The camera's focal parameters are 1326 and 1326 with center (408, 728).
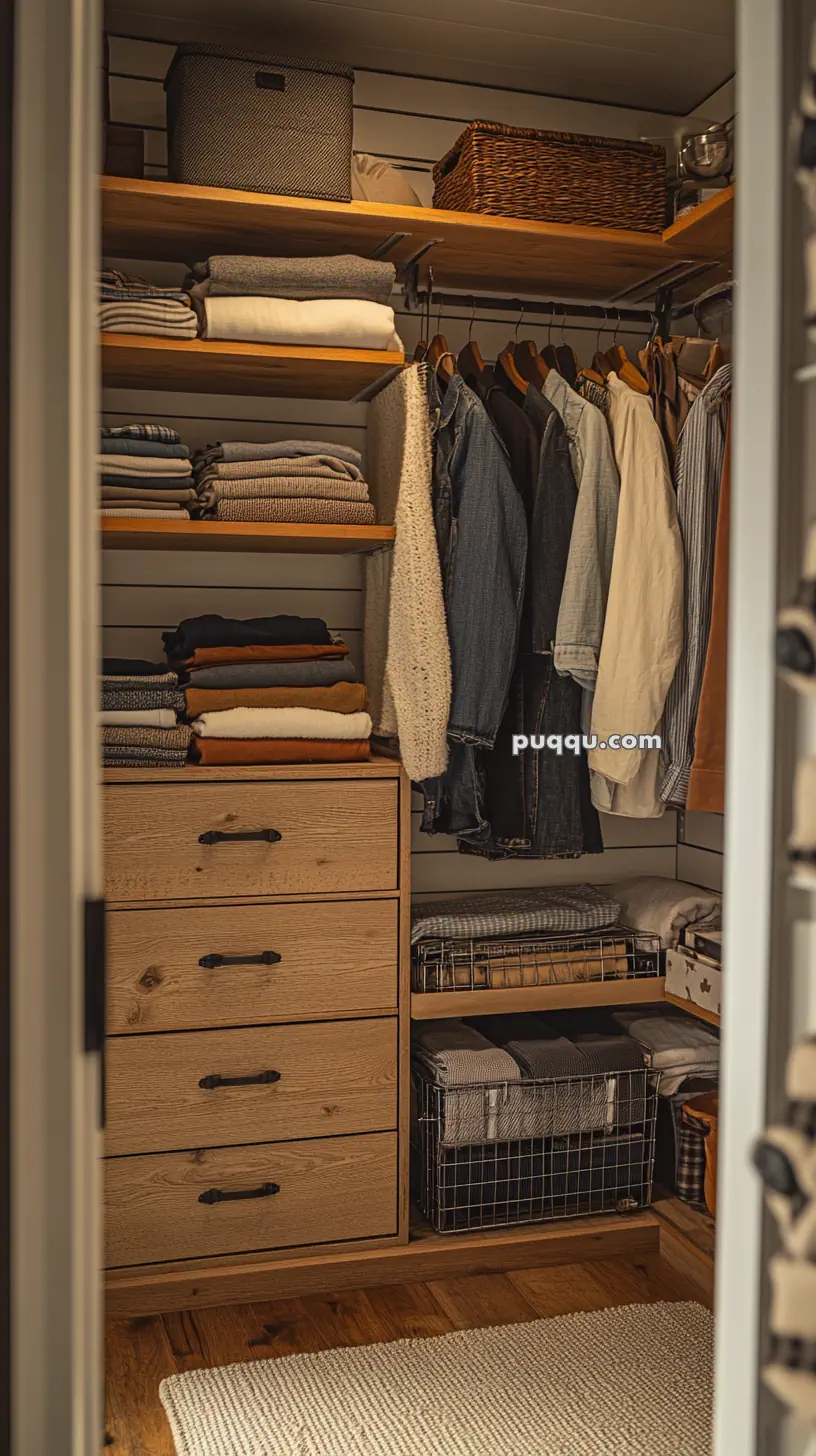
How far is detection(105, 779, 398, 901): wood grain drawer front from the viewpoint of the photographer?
8.54 ft

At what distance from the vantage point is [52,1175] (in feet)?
3.49

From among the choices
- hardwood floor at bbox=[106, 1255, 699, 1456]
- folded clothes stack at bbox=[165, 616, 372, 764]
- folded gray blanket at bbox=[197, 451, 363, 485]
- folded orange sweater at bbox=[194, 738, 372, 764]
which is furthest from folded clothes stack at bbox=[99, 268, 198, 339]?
hardwood floor at bbox=[106, 1255, 699, 1456]

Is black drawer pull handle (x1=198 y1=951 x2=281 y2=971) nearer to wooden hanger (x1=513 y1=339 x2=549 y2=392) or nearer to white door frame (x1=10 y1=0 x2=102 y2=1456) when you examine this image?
wooden hanger (x1=513 y1=339 x2=549 y2=392)

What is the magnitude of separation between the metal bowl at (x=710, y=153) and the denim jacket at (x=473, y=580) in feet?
2.18

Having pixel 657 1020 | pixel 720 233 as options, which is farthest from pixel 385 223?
pixel 657 1020

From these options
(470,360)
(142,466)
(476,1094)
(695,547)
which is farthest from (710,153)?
(476,1094)

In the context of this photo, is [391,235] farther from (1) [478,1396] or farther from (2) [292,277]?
(1) [478,1396]

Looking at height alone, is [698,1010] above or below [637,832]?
below

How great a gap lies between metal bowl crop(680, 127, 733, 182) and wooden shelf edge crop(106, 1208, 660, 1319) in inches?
89.7

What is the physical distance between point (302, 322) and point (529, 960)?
146cm

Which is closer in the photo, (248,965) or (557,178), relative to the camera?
(248,965)

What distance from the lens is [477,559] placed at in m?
2.79

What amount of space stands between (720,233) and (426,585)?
993mm

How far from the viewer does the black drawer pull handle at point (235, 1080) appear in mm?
2654
